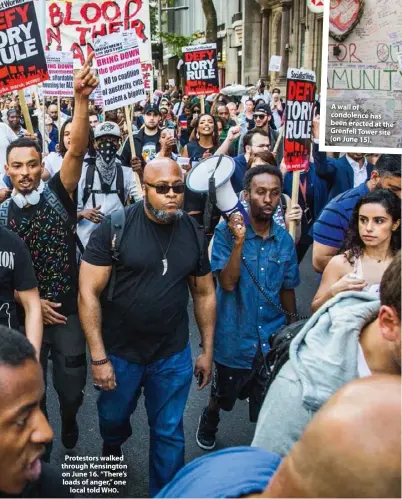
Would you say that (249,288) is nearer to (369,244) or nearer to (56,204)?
(369,244)

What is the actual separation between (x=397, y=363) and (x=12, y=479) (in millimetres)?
1000

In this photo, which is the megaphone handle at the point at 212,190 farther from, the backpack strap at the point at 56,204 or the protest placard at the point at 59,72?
the protest placard at the point at 59,72

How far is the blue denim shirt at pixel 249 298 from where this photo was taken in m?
3.81

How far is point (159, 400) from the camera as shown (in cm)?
345

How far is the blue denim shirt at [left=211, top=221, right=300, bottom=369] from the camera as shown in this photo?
12.5ft

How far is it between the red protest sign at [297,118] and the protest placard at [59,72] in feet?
16.0

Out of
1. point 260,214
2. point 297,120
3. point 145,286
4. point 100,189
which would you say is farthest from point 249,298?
point 100,189

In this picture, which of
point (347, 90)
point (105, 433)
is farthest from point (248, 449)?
point (105, 433)

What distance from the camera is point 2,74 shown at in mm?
5469

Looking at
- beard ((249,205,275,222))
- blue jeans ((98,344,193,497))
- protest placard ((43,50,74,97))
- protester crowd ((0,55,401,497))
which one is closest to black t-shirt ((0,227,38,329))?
protester crowd ((0,55,401,497))

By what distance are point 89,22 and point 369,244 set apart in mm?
6900

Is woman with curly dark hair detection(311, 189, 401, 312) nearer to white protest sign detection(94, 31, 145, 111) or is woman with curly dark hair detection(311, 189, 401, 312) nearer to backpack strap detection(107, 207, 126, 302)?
backpack strap detection(107, 207, 126, 302)

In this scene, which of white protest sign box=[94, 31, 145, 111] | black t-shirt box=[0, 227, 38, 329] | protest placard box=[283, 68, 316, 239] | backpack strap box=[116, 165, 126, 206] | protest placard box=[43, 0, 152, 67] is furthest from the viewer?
protest placard box=[43, 0, 152, 67]

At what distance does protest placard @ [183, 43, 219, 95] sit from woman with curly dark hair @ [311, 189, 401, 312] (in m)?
6.98
